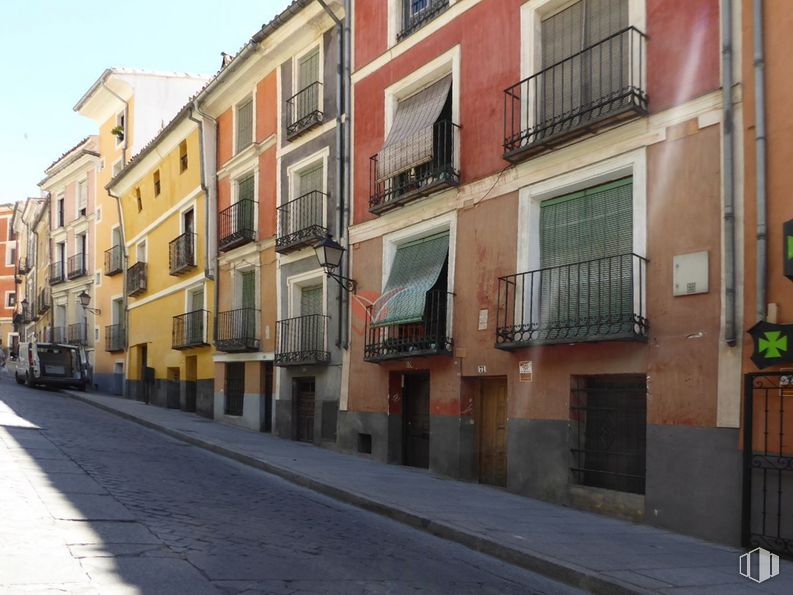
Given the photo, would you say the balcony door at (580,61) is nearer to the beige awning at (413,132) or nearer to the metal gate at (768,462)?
the beige awning at (413,132)

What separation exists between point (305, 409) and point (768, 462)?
10655 mm

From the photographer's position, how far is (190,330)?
72.4ft

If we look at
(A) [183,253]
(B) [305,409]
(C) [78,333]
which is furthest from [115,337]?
(B) [305,409]

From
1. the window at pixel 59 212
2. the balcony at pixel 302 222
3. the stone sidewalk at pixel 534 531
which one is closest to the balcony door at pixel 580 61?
the stone sidewalk at pixel 534 531

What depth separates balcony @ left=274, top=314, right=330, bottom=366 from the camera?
51.2 ft

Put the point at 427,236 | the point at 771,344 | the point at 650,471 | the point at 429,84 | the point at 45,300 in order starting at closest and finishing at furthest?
the point at 771,344 < the point at 650,471 < the point at 427,236 < the point at 429,84 < the point at 45,300

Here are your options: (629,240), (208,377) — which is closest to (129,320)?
(208,377)

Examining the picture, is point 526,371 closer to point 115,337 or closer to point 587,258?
point 587,258

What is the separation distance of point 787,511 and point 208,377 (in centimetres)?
1619

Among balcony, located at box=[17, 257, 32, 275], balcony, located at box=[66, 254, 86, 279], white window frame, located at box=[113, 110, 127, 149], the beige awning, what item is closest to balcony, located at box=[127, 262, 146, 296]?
white window frame, located at box=[113, 110, 127, 149]

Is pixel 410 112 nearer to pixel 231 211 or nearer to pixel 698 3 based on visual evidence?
pixel 698 3

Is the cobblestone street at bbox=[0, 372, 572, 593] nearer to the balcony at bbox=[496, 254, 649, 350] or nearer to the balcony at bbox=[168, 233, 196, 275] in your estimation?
the balcony at bbox=[496, 254, 649, 350]

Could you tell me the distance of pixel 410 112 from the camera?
44.9 ft

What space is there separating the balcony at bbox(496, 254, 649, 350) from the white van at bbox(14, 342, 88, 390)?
2242 cm
